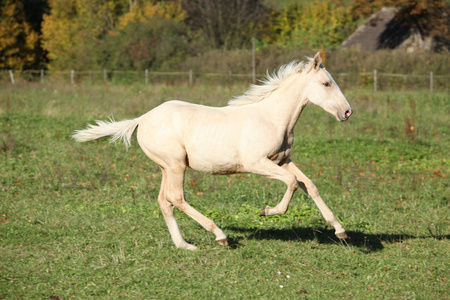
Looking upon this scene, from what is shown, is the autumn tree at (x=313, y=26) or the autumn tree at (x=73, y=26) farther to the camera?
the autumn tree at (x=313, y=26)

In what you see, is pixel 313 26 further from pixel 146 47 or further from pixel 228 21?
pixel 146 47

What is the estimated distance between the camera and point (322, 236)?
22.5ft

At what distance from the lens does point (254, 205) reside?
8125 millimetres

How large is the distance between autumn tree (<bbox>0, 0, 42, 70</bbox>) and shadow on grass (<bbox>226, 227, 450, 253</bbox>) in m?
38.3

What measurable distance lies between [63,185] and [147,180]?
153 centimetres

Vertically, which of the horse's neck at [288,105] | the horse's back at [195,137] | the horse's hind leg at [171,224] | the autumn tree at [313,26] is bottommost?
the horse's hind leg at [171,224]

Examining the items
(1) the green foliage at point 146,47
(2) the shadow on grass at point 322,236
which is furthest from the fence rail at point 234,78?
(2) the shadow on grass at point 322,236

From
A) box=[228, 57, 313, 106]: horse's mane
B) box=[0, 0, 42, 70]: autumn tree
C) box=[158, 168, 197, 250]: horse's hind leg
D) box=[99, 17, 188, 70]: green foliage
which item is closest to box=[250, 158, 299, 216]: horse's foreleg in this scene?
box=[228, 57, 313, 106]: horse's mane

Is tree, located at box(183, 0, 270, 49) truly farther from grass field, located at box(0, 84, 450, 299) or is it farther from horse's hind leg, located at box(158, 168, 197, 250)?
horse's hind leg, located at box(158, 168, 197, 250)

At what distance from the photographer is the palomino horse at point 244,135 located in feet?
19.6

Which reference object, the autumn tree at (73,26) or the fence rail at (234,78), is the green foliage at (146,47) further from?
the autumn tree at (73,26)

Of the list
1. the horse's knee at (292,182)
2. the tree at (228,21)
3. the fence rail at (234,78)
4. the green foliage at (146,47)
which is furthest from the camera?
the tree at (228,21)

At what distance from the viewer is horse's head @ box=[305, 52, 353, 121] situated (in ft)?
19.7

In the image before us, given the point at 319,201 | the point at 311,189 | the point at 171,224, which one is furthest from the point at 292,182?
the point at 171,224
